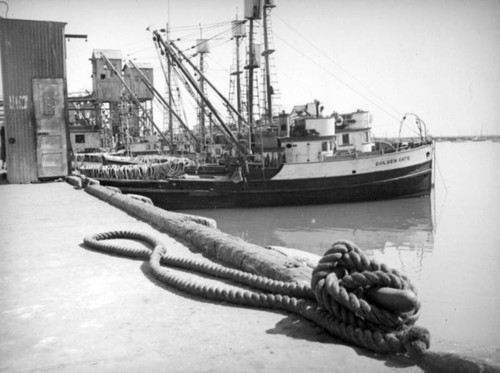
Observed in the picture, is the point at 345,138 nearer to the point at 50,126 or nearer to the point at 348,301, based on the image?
the point at 50,126

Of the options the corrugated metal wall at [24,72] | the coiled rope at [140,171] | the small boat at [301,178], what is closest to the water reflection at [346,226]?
the small boat at [301,178]

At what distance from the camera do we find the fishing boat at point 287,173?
2195 centimetres

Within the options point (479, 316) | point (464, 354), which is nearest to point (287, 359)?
point (464, 354)

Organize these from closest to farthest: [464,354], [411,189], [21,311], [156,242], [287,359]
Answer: [464,354], [287,359], [21,311], [156,242], [411,189]

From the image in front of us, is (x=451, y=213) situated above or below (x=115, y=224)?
below

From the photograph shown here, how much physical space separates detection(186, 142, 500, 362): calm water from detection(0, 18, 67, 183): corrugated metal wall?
736 cm

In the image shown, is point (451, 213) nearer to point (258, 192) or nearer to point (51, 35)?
point (258, 192)

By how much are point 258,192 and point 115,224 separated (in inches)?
667

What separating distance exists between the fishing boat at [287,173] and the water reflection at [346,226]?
705 mm

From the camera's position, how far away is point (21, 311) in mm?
2906

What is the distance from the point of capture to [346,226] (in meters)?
17.5

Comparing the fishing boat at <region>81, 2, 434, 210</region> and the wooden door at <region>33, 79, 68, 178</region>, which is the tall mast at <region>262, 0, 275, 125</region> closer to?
the fishing boat at <region>81, 2, 434, 210</region>

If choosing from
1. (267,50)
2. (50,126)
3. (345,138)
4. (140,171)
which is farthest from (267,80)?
(50,126)

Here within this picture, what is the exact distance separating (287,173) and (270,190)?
1.24m
